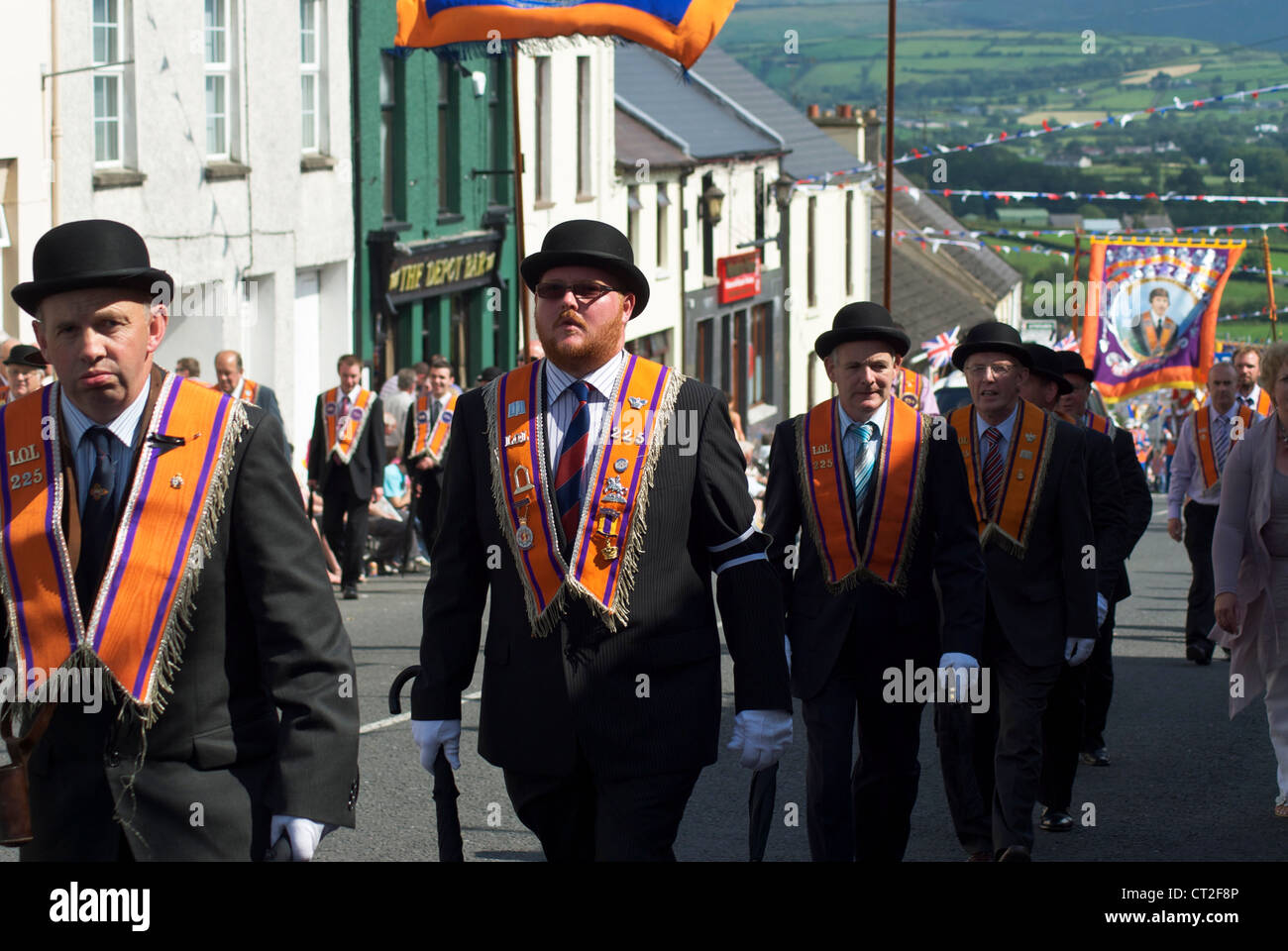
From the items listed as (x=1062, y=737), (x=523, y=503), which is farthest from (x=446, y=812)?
(x=1062, y=737)

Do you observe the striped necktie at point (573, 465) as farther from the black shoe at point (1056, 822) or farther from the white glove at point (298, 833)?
the black shoe at point (1056, 822)

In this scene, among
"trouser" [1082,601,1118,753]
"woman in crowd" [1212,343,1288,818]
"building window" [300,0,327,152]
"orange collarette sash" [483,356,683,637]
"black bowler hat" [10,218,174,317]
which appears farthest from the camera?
"building window" [300,0,327,152]

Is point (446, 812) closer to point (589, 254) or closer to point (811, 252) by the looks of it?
point (589, 254)

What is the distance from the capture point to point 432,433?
16.2 metres

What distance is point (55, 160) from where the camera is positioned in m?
17.8

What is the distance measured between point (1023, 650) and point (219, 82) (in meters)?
16.2

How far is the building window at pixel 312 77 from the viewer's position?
24.0 meters

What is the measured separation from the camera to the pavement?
7586 millimetres

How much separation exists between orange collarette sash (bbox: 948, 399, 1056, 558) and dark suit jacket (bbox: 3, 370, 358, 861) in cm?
405

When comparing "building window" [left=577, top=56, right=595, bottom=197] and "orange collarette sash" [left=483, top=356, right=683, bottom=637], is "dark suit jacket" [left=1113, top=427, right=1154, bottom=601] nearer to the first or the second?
"orange collarette sash" [left=483, top=356, right=683, bottom=637]

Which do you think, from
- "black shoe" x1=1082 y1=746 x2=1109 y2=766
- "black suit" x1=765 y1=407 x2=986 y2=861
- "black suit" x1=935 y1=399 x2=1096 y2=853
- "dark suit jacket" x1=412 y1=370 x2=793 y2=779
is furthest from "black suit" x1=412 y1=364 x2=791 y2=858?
"black shoe" x1=1082 y1=746 x2=1109 y2=766
